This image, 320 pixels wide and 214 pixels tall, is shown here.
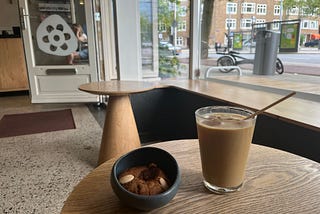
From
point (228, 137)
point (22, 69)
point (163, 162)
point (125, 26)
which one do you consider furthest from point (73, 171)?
point (22, 69)

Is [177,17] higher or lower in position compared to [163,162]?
higher

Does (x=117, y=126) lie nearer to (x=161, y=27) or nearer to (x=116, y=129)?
(x=116, y=129)

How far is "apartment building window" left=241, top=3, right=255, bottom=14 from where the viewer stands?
2.05 metres

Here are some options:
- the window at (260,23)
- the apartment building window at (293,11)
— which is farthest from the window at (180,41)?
the apartment building window at (293,11)

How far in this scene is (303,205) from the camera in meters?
0.53

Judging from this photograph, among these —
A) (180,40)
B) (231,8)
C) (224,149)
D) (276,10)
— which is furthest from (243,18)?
(224,149)

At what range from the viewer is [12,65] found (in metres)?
4.52

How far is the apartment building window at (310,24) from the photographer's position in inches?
62.4

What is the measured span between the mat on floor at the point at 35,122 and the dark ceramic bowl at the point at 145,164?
2.55m

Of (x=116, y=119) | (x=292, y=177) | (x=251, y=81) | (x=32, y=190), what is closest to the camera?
(x=292, y=177)

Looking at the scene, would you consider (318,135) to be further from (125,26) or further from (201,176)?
(125,26)

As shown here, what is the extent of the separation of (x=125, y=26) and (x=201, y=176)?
6.57 ft

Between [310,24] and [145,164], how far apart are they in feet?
5.11

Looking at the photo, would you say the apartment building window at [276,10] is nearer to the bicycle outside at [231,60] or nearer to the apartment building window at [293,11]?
the apartment building window at [293,11]
